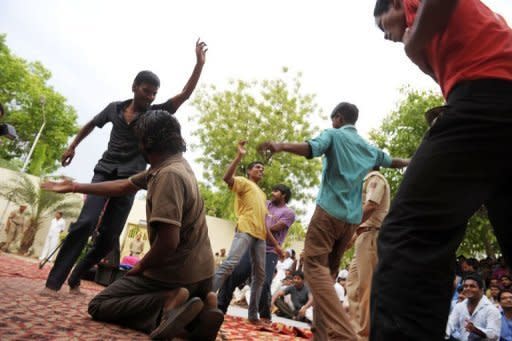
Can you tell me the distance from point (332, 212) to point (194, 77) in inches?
73.0

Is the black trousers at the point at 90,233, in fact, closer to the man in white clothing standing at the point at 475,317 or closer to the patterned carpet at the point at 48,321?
the patterned carpet at the point at 48,321

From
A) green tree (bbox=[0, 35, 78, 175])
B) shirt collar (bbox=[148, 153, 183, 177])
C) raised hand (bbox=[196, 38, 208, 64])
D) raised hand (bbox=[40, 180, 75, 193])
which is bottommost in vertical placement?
raised hand (bbox=[40, 180, 75, 193])

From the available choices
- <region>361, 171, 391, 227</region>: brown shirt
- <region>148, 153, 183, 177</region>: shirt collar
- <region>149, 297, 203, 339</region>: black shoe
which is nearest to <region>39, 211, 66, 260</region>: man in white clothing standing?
<region>361, 171, 391, 227</region>: brown shirt

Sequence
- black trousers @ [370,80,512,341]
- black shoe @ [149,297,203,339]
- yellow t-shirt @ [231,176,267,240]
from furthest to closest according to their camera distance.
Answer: yellow t-shirt @ [231,176,267,240], black shoe @ [149,297,203,339], black trousers @ [370,80,512,341]

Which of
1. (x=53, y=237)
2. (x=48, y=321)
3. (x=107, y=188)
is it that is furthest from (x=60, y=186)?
(x=53, y=237)

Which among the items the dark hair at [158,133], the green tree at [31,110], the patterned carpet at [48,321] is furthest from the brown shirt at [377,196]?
A: the green tree at [31,110]

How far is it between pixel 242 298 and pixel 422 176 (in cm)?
1015

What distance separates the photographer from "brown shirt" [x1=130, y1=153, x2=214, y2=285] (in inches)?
97.7

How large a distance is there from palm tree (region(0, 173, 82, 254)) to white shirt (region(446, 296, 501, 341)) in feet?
44.1

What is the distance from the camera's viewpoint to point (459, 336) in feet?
17.7

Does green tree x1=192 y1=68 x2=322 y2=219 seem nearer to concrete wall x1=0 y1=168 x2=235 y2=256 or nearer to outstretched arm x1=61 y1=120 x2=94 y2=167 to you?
concrete wall x1=0 y1=168 x2=235 y2=256

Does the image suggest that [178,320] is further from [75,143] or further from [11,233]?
[11,233]

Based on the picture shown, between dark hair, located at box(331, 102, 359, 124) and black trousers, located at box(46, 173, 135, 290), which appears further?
dark hair, located at box(331, 102, 359, 124)

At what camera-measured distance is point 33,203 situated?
15023 millimetres
